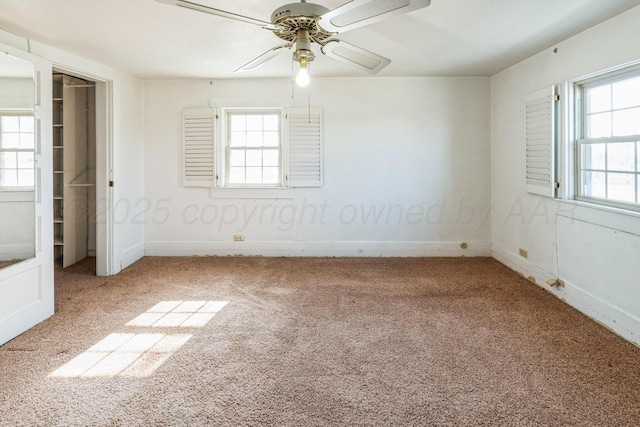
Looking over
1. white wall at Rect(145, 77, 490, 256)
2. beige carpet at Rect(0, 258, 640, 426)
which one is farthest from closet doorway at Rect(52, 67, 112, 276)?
beige carpet at Rect(0, 258, 640, 426)

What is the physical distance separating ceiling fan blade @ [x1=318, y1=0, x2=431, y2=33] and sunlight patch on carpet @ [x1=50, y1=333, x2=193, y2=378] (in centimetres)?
223

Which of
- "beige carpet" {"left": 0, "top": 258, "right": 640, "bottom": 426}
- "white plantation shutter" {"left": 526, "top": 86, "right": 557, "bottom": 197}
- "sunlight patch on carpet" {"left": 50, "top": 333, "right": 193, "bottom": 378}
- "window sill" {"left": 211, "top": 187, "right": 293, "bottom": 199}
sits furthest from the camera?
"window sill" {"left": 211, "top": 187, "right": 293, "bottom": 199}

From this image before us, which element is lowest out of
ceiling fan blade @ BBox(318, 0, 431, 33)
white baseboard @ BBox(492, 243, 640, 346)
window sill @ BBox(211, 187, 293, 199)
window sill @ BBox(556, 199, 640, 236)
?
white baseboard @ BBox(492, 243, 640, 346)

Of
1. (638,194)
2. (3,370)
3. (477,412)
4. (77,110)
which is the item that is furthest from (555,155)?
(77,110)

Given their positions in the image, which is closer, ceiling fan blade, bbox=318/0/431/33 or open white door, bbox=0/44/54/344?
ceiling fan blade, bbox=318/0/431/33

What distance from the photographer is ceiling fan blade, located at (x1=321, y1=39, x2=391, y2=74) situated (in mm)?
2338

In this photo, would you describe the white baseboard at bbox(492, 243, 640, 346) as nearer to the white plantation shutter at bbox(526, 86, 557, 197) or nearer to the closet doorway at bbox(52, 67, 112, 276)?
the white plantation shutter at bbox(526, 86, 557, 197)

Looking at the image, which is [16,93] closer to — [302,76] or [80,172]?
[80,172]

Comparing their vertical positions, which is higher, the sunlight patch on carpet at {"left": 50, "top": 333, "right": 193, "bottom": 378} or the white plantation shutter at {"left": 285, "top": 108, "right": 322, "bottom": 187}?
the white plantation shutter at {"left": 285, "top": 108, "right": 322, "bottom": 187}

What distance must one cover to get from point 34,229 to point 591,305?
457cm

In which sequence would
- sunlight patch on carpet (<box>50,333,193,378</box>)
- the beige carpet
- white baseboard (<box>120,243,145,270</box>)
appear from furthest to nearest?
white baseboard (<box>120,243,145,270</box>), sunlight patch on carpet (<box>50,333,193,378</box>), the beige carpet

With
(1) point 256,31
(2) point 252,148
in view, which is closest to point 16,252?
(1) point 256,31

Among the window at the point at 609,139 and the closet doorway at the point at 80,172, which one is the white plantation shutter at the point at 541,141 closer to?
the window at the point at 609,139

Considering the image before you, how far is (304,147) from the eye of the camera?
5.00m
